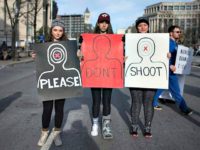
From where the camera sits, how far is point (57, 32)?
231 inches

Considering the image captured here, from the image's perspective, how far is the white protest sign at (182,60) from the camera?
8680 mm

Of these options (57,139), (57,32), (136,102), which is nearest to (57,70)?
(57,32)

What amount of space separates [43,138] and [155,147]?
1.64m

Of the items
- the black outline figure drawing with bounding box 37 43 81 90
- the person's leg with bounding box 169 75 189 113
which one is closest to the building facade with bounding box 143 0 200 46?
the person's leg with bounding box 169 75 189 113

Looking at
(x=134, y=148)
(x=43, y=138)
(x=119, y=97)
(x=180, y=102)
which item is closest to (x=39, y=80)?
(x=43, y=138)

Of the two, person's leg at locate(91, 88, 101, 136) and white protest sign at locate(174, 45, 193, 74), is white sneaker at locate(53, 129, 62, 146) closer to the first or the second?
person's leg at locate(91, 88, 101, 136)

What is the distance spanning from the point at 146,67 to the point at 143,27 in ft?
2.10

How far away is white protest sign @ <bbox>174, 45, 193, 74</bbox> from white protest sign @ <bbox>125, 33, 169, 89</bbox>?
89.2 inches

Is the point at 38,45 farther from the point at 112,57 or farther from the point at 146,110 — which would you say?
the point at 146,110

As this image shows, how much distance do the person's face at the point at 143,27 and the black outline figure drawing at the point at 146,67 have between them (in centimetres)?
17

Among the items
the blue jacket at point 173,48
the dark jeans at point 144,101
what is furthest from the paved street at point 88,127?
the blue jacket at point 173,48

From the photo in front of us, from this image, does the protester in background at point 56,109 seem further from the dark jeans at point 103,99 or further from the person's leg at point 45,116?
the dark jeans at point 103,99

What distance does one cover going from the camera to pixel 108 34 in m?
6.38

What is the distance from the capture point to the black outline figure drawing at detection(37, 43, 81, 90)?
19.3 feet
